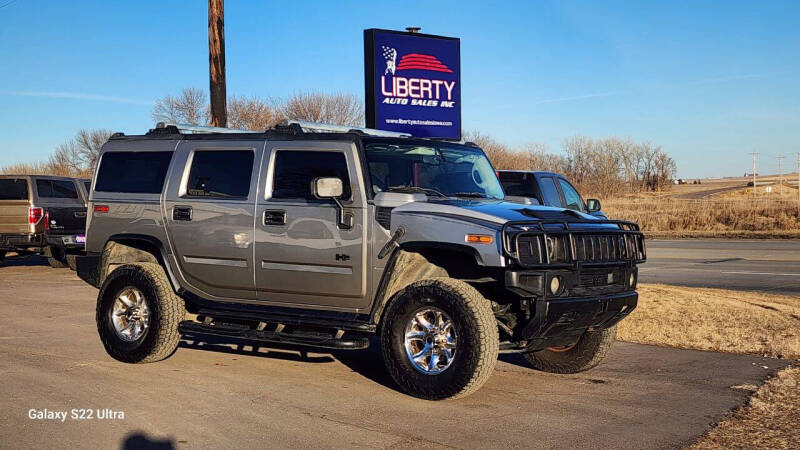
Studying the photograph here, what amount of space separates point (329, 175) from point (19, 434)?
3258mm

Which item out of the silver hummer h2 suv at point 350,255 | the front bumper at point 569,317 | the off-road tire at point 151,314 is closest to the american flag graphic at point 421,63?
the silver hummer h2 suv at point 350,255

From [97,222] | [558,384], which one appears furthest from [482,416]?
[97,222]

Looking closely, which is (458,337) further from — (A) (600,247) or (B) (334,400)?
(A) (600,247)

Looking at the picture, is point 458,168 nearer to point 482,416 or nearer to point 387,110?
point 482,416

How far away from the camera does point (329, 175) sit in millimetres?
7754

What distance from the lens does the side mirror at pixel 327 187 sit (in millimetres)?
7293

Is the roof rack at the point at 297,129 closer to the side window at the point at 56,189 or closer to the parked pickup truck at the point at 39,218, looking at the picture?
the parked pickup truck at the point at 39,218

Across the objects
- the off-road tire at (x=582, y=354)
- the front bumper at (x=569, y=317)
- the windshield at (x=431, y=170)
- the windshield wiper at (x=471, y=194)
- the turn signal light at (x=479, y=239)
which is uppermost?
the windshield at (x=431, y=170)

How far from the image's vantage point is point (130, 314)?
8586 mm

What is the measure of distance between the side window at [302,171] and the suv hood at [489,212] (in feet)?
2.66

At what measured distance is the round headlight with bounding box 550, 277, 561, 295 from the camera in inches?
263

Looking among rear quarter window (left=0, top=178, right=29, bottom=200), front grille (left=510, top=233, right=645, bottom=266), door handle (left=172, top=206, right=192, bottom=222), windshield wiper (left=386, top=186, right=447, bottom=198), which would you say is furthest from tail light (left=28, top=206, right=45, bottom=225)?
front grille (left=510, top=233, right=645, bottom=266)

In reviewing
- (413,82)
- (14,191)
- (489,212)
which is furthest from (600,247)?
(14,191)

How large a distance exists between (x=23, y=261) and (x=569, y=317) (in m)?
20.0
